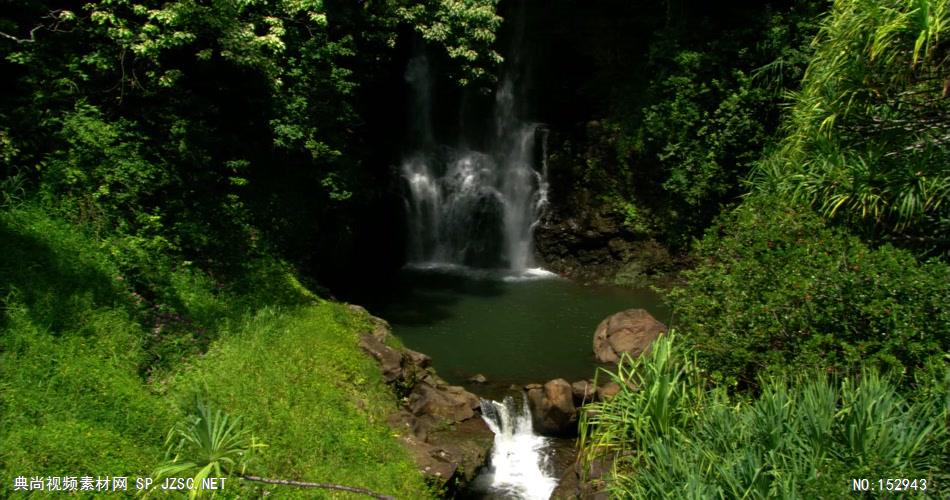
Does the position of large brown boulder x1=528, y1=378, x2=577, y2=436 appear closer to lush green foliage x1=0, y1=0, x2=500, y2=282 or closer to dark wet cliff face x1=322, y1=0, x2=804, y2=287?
lush green foliage x1=0, y1=0, x2=500, y2=282

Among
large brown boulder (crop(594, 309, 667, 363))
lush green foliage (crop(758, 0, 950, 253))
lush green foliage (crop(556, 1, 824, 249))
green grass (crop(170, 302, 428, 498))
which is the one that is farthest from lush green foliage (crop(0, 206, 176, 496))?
lush green foliage (crop(556, 1, 824, 249))

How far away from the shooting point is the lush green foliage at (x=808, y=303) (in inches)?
278

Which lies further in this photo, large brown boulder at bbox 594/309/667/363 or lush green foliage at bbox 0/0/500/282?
large brown boulder at bbox 594/309/667/363

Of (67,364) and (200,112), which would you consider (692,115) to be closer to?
(200,112)

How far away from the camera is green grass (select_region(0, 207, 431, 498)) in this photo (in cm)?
640

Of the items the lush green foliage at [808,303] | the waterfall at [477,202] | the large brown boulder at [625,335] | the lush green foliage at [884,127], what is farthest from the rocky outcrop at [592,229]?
the lush green foliage at [808,303]

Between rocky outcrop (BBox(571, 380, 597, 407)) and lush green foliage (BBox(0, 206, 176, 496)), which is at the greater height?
lush green foliage (BBox(0, 206, 176, 496))

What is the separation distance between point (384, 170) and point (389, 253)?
7.24 feet

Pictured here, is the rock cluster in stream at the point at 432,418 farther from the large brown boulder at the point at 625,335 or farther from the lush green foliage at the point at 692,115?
the lush green foliage at the point at 692,115

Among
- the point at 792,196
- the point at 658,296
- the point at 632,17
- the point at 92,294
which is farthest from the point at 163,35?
the point at 632,17

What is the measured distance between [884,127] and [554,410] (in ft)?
19.2

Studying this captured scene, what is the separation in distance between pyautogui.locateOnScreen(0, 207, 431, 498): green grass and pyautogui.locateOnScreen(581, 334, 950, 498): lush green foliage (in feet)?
8.64

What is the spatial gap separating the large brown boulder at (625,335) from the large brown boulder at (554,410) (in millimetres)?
2246

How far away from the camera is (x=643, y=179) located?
18.1m
